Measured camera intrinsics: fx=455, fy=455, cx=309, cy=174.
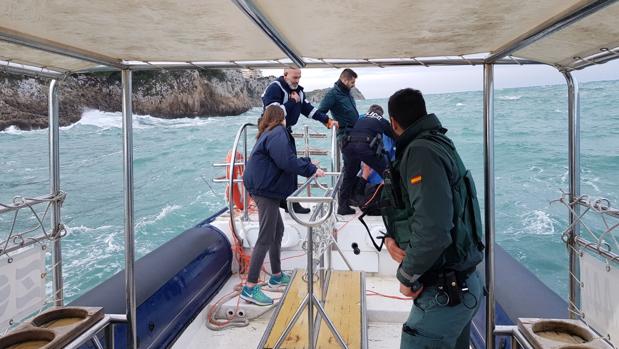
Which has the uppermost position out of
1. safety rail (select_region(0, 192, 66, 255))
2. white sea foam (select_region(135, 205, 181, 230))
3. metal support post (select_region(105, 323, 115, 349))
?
safety rail (select_region(0, 192, 66, 255))

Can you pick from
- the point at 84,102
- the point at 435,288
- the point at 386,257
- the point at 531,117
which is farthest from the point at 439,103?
the point at 435,288

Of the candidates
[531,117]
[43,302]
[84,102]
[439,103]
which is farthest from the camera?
[439,103]

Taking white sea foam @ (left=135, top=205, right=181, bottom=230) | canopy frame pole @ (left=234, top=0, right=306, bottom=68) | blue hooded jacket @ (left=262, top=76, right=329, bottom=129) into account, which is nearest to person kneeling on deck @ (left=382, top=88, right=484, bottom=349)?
canopy frame pole @ (left=234, top=0, right=306, bottom=68)

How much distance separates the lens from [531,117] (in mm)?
24000

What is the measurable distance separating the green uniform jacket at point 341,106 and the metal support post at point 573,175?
7.32ft

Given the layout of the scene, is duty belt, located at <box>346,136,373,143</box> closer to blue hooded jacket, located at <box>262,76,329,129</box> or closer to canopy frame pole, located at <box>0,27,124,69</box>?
blue hooded jacket, located at <box>262,76,329,129</box>

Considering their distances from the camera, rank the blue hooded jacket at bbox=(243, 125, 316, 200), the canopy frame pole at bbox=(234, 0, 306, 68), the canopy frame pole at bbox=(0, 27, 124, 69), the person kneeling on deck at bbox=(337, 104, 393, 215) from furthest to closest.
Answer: the person kneeling on deck at bbox=(337, 104, 393, 215) < the blue hooded jacket at bbox=(243, 125, 316, 200) < the canopy frame pole at bbox=(0, 27, 124, 69) < the canopy frame pole at bbox=(234, 0, 306, 68)

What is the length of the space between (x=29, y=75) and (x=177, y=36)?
2.36ft

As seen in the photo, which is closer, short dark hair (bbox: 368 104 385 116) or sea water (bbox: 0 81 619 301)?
short dark hair (bbox: 368 104 385 116)

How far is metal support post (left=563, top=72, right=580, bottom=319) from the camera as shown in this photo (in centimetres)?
175

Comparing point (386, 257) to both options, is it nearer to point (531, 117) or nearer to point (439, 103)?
point (531, 117)

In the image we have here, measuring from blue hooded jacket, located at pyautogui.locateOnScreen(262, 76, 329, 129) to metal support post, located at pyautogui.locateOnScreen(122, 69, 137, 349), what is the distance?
1.56m

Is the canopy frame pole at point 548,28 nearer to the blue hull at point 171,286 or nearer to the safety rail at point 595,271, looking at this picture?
the safety rail at point 595,271

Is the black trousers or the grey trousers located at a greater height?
the black trousers
